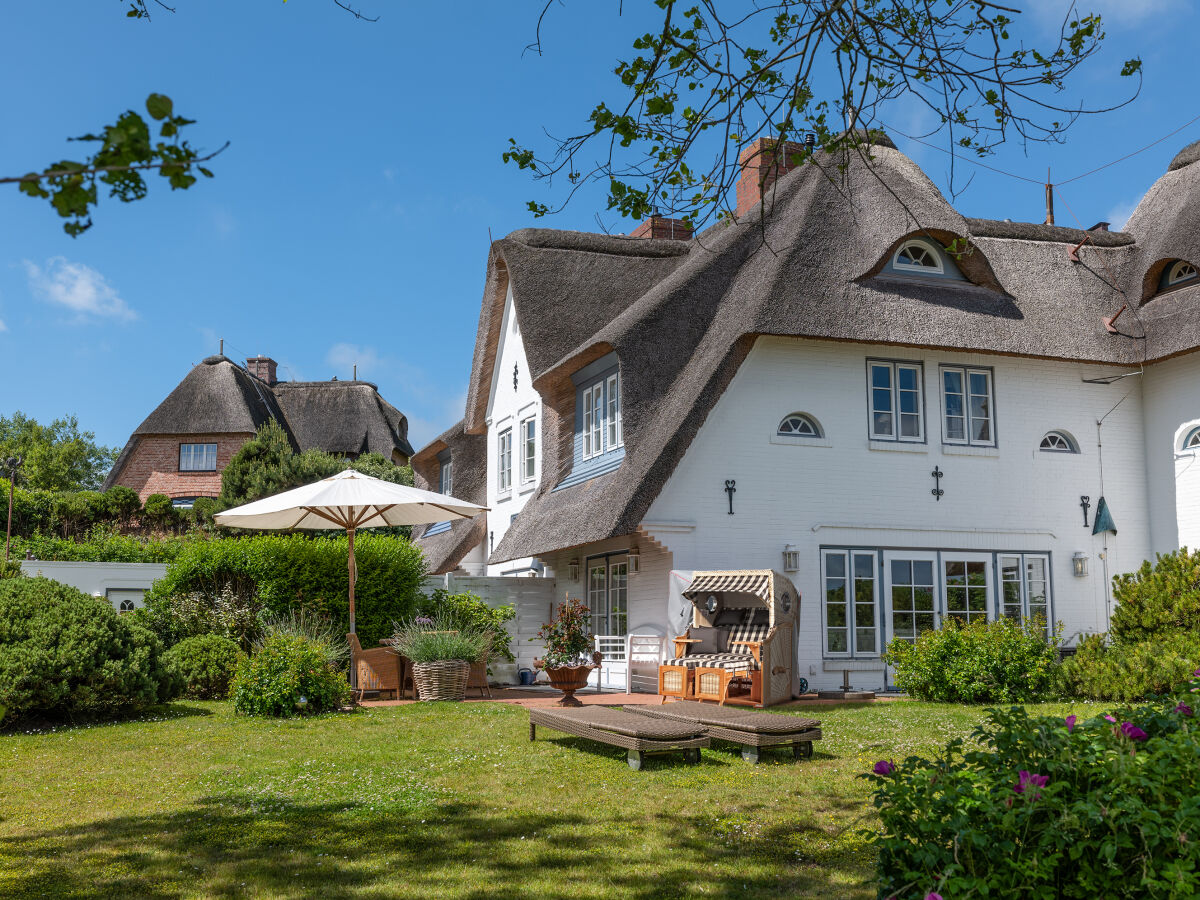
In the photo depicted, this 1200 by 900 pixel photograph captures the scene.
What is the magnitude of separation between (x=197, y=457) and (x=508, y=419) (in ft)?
78.2

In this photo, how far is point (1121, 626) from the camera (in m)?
13.8

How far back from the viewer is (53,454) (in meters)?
57.9

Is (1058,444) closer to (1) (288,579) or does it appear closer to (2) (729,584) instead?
(2) (729,584)

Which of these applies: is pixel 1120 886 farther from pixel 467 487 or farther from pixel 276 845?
pixel 467 487

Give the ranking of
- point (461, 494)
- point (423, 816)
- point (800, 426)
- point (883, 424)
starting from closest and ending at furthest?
point (423, 816)
point (800, 426)
point (883, 424)
point (461, 494)

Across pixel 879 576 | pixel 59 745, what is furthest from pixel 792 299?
pixel 59 745

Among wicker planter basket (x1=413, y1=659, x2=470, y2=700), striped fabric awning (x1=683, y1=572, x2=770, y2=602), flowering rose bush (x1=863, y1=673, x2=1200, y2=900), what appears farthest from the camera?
wicker planter basket (x1=413, y1=659, x2=470, y2=700)

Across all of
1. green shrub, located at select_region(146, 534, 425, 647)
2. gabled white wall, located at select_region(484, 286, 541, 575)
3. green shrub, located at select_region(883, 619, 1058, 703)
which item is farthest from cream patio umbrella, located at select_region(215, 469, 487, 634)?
green shrub, located at select_region(883, 619, 1058, 703)

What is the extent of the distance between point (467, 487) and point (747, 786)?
17904 mm

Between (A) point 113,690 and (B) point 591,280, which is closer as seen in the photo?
(A) point 113,690

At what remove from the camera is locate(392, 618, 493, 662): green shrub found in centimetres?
1378

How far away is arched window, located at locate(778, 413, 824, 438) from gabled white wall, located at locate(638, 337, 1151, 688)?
0.13 metres

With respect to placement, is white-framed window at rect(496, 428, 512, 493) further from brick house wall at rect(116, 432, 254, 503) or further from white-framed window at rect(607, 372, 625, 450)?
brick house wall at rect(116, 432, 254, 503)

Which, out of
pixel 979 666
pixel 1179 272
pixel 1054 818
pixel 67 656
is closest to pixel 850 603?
pixel 979 666
